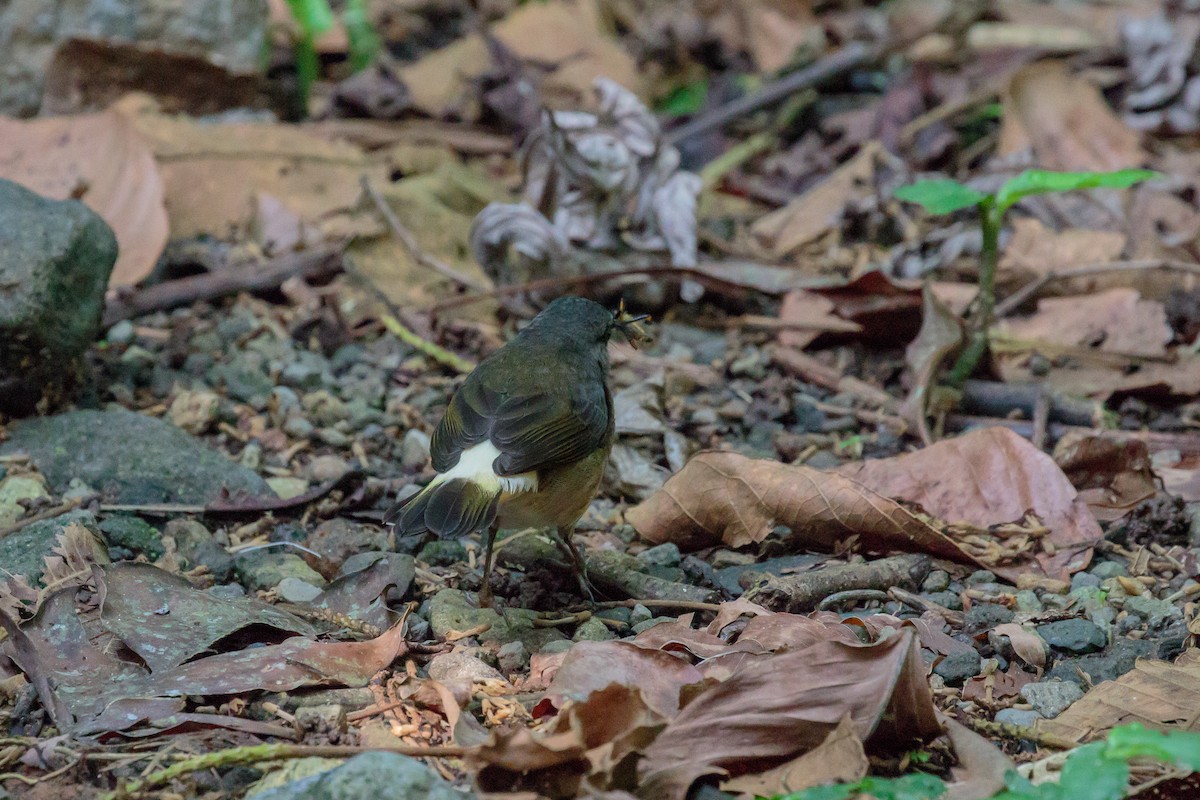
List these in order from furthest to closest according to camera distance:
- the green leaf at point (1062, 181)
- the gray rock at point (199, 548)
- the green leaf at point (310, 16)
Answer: the green leaf at point (310, 16) < the green leaf at point (1062, 181) < the gray rock at point (199, 548)

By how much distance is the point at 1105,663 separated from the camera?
361 cm

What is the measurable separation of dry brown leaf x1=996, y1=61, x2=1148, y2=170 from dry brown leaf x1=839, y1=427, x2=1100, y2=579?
3507mm

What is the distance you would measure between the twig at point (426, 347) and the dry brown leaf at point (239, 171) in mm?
772

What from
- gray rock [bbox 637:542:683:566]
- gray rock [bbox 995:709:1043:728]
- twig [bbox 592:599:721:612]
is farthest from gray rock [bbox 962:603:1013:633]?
gray rock [bbox 637:542:683:566]

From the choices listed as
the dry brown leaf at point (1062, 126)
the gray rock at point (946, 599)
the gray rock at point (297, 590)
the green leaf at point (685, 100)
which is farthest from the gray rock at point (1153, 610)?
the green leaf at point (685, 100)

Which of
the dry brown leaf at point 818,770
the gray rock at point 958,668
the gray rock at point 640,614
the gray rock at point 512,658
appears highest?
the dry brown leaf at point 818,770

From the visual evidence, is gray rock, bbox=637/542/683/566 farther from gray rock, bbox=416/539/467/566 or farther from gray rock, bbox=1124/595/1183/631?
gray rock, bbox=1124/595/1183/631

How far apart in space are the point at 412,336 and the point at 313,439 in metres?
0.92

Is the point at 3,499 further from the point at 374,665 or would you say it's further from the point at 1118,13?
the point at 1118,13

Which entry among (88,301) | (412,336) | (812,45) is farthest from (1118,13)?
(88,301)

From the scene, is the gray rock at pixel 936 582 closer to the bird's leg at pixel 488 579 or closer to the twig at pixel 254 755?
the bird's leg at pixel 488 579

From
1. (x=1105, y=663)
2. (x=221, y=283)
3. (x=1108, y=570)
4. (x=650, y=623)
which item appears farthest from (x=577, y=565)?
(x=221, y=283)

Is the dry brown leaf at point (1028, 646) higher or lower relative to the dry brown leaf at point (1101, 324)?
higher

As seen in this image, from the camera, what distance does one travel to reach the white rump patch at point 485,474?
396cm
